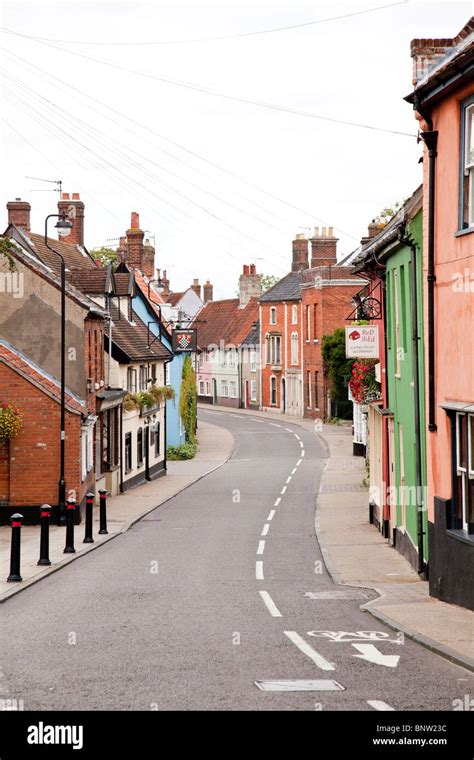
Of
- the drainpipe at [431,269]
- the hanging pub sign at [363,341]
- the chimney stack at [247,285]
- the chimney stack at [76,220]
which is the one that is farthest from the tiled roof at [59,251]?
the chimney stack at [247,285]

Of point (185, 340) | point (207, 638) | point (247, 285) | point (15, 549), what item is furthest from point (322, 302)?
point (207, 638)

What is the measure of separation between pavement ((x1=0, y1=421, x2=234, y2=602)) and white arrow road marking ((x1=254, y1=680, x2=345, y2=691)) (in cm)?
769

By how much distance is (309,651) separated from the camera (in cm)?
1214

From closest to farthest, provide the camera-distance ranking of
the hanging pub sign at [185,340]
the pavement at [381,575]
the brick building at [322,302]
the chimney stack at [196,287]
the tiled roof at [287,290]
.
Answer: the pavement at [381,575]
the hanging pub sign at [185,340]
the brick building at [322,302]
the tiled roof at [287,290]
the chimney stack at [196,287]

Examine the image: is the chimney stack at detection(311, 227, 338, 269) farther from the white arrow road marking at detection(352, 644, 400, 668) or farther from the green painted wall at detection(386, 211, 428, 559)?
the white arrow road marking at detection(352, 644, 400, 668)

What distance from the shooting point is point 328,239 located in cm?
7406

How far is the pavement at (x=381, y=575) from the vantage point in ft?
43.3

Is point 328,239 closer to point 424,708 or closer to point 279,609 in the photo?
point 279,609

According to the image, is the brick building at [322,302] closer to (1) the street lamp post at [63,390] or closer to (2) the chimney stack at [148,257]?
(2) the chimney stack at [148,257]

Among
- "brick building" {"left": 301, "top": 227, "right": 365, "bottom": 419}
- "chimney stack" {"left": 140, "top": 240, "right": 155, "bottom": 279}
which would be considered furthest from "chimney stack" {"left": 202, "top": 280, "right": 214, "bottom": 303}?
"chimney stack" {"left": 140, "top": 240, "right": 155, "bottom": 279}

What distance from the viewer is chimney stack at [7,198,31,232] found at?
41906 mm

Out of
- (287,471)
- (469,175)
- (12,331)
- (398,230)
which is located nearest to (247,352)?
(287,471)

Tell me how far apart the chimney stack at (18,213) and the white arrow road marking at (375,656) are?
3246 cm

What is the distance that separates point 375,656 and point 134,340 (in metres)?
32.7
